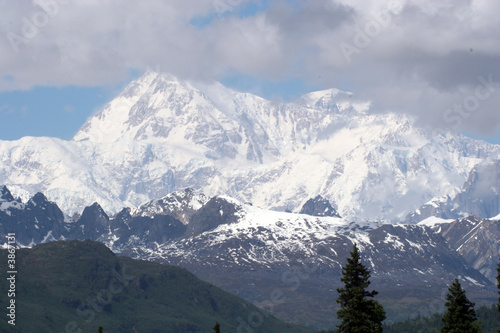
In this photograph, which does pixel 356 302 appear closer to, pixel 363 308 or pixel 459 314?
pixel 363 308

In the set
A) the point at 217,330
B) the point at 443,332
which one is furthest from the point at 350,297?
the point at 217,330

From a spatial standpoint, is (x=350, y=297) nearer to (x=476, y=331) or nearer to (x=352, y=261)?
(x=352, y=261)

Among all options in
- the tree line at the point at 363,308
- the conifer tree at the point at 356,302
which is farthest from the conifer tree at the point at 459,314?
the conifer tree at the point at 356,302

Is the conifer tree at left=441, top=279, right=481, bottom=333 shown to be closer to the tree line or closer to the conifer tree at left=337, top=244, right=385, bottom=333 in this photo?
the tree line

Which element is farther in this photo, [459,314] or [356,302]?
[459,314]

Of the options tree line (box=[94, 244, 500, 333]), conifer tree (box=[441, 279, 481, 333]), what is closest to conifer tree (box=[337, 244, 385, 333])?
tree line (box=[94, 244, 500, 333])

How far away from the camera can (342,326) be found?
10350 centimetres

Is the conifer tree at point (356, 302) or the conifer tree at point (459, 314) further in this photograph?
the conifer tree at point (459, 314)

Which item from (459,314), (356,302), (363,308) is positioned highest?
(356,302)

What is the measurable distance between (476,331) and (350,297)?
629 inches

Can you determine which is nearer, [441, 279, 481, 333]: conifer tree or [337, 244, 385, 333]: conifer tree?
[337, 244, 385, 333]: conifer tree

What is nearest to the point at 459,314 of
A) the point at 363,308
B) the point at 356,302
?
the point at 363,308

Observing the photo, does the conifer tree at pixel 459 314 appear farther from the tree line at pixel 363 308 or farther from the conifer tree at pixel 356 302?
the conifer tree at pixel 356 302

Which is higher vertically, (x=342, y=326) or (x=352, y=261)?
(x=352, y=261)
